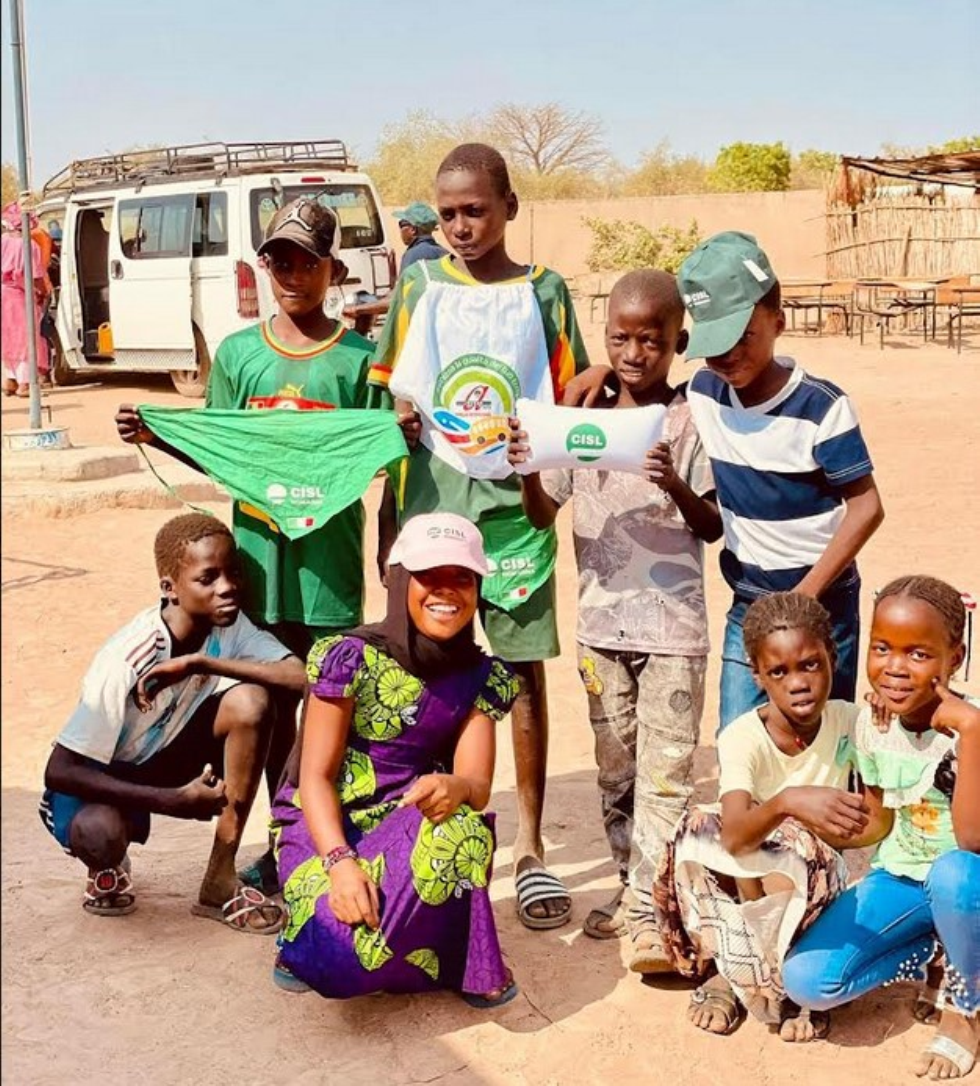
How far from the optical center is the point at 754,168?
3978 cm

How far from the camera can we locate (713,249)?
3.22 metres

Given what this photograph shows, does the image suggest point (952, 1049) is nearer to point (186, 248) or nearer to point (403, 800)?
point (403, 800)

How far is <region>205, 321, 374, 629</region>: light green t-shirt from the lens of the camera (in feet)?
12.2

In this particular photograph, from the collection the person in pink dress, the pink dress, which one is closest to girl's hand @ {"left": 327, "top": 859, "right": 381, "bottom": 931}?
the person in pink dress

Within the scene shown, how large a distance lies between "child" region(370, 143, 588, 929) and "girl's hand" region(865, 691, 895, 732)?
3.14ft

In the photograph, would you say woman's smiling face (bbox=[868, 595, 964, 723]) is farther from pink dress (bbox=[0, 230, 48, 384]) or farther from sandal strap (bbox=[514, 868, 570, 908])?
pink dress (bbox=[0, 230, 48, 384])

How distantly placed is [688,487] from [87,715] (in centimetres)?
163

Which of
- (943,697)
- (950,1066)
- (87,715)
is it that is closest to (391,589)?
(87,715)

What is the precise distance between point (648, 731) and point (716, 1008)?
71 cm

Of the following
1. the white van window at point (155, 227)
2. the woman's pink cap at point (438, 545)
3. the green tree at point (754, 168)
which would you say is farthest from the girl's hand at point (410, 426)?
the green tree at point (754, 168)

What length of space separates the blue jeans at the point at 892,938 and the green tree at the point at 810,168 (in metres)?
40.0

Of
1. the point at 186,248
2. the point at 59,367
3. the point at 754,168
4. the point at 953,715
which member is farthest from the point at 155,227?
the point at 754,168

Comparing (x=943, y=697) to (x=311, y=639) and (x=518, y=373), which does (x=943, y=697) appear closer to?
(x=518, y=373)

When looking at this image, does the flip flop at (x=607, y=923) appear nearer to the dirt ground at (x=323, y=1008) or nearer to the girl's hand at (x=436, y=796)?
the dirt ground at (x=323, y=1008)
